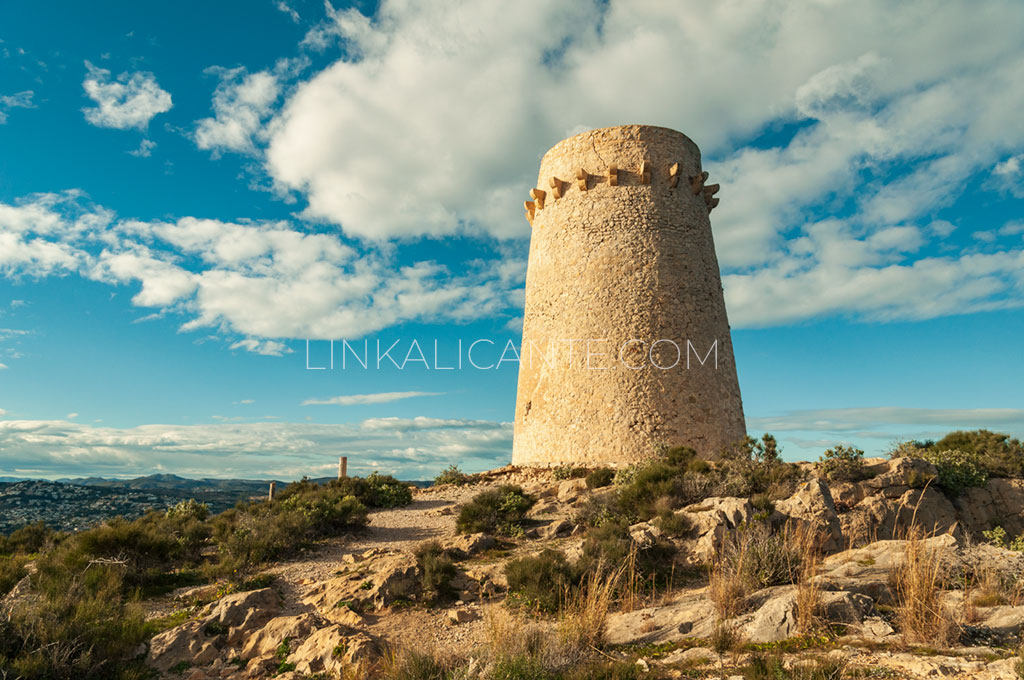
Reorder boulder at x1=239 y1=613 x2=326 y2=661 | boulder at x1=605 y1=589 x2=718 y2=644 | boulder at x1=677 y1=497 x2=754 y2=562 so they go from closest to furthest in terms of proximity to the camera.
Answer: boulder at x1=605 y1=589 x2=718 y2=644, boulder at x1=239 y1=613 x2=326 y2=661, boulder at x1=677 y1=497 x2=754 y2=562

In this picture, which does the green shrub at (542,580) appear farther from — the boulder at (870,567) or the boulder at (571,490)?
the boulder at (571,490)

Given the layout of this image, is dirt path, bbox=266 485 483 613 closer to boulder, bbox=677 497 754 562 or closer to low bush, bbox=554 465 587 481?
low bush, bbox=554 465 587 481

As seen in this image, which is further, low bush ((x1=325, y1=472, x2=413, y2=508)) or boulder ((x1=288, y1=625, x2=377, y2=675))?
low bush ((x1=325, y1=472, x2=413, y2=508))

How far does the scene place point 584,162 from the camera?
60.4 ft

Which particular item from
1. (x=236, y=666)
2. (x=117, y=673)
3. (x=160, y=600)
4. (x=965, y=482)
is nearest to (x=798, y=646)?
(x=236, y=666)

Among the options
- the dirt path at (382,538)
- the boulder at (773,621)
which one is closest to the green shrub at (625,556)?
the boulder at (773,621)

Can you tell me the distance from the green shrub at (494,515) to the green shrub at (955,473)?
905cm

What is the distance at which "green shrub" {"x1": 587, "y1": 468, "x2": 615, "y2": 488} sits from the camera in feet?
46.2

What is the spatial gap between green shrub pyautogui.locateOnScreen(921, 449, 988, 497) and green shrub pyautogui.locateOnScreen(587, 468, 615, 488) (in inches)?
276

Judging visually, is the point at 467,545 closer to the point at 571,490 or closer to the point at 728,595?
the point at 571,490

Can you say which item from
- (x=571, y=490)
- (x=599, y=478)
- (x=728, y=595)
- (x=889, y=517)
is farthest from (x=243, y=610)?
(x=889, y=517)

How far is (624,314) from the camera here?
1686cm

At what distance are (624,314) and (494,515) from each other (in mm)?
7748

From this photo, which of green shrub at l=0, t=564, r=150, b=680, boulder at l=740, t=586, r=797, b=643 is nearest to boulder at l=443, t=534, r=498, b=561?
green shrub at l=0, t=564, r=150, b=680
